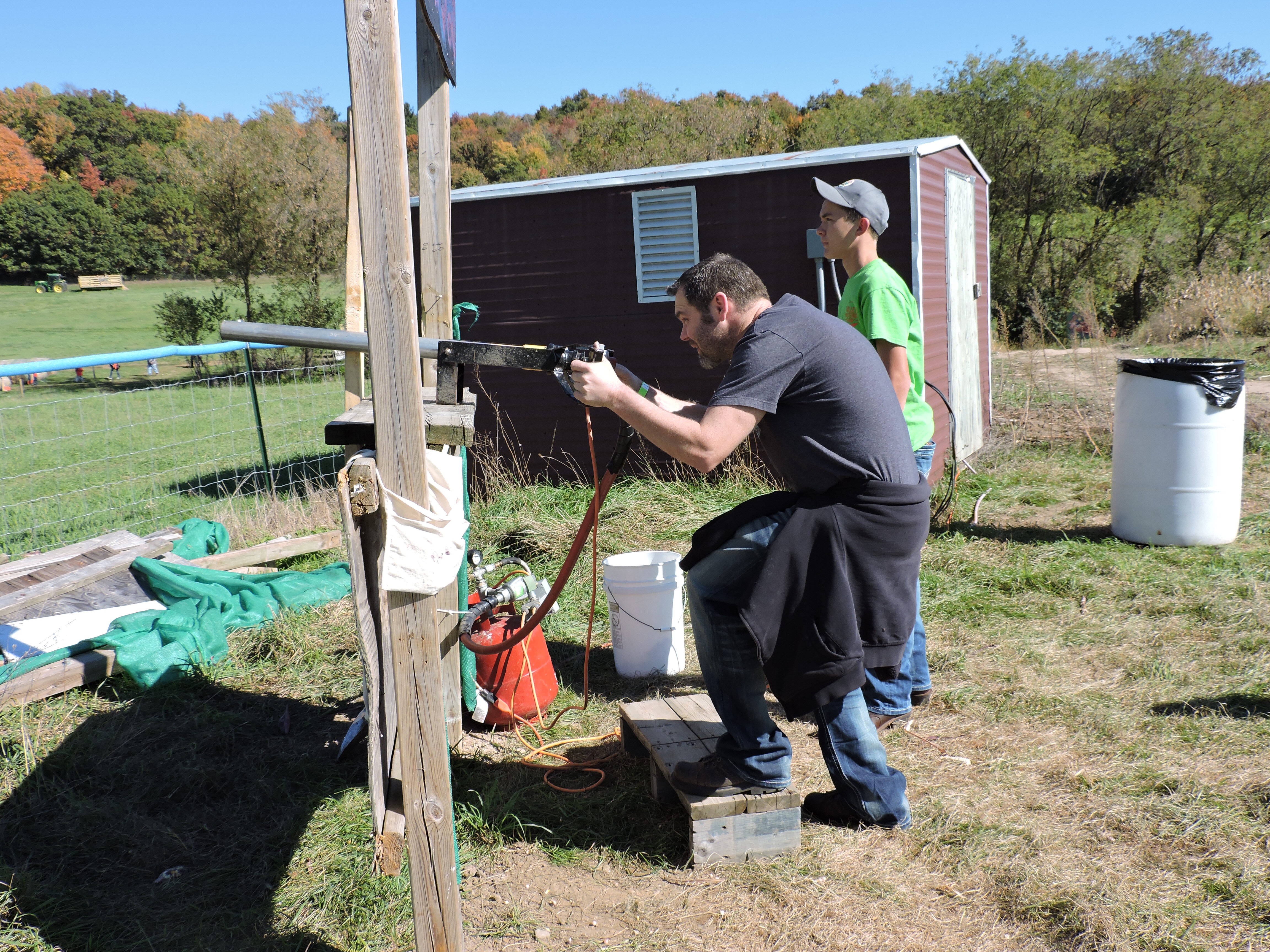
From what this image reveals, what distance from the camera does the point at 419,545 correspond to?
215cm

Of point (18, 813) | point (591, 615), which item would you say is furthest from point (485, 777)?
point (18, 813)

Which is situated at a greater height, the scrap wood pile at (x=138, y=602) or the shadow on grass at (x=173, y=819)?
the scrap wood pile at (x=138, y=602)

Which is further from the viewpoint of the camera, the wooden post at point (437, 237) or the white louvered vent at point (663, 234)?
the white louvered vent at point (663, 234)

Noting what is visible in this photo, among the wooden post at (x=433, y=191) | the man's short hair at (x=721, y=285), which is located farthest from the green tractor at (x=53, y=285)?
the man's short hair at (x=721, y=285)

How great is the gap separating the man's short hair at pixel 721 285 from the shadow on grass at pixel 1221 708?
7.99ft

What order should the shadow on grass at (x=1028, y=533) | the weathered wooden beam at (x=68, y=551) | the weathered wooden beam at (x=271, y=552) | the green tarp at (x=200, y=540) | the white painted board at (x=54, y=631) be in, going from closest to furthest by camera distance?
the white painted board at (x=54, y=631) → the weathered wooden beam at (x=68, y=551) → the weathered wooden beam at (x=271, y=552) → the green tarp at (x=200, y=540) → the shadow on grass at (x=1028, y=533)

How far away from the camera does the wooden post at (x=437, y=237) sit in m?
3.09

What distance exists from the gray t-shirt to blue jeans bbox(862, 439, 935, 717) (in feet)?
2.84

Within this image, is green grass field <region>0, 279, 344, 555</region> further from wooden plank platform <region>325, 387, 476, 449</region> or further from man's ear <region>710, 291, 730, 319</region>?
man's ear <region>710, 291, 730, 319</region>

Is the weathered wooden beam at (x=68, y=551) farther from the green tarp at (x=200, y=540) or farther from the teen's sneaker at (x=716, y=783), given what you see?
the teen's sneaker at (x=716, y=783)

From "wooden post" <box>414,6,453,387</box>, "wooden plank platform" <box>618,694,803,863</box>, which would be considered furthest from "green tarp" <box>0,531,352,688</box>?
"wooden plank platform" <box>618,694,803,863</box>

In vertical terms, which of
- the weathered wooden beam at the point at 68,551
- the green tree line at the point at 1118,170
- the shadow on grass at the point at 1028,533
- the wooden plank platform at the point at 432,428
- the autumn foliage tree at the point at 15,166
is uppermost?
the autumn foliage tree at the point at 15,166

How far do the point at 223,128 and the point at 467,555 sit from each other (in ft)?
68.7

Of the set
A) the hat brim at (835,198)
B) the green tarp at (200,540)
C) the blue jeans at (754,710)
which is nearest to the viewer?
the blue jeans at (754,710)
